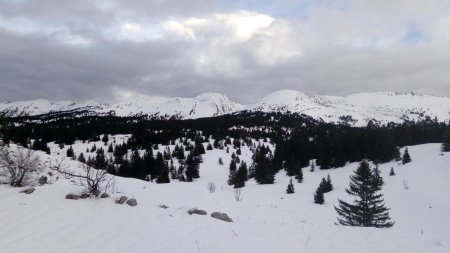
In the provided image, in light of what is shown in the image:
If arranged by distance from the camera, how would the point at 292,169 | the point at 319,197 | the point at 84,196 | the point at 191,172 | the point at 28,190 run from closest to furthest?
the point at 84,196 → the point at 28,190 → the point at 319,197 → the point at 292,169 → the point at 191,172

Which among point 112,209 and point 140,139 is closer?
point 112,209

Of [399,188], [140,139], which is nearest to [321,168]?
[399,188]

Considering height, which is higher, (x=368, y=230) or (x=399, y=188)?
(x=368, y=230)

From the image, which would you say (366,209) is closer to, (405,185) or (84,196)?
(405,185)

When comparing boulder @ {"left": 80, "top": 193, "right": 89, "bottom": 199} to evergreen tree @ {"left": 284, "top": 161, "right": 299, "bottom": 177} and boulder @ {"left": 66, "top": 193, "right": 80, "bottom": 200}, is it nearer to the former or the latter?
boulder @ {"left": 66, "top": 193, "right": 80, "bottom": 200}

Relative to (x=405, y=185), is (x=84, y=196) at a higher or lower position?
higher

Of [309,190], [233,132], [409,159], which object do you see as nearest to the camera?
[309,190]

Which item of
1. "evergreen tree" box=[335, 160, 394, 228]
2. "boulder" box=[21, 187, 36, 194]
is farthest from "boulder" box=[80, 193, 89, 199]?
"evergreen tree" box=[335, 160, 394, 228]

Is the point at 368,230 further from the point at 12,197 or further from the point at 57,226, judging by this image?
the point at 12,197

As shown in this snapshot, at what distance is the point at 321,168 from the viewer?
92.7m

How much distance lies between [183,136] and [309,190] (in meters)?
88.8

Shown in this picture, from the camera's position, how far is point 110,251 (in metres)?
10.9

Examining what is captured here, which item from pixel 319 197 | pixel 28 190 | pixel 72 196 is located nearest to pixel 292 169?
pixel 319 197

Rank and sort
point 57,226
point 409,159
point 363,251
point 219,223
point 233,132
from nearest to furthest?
point 363,251, point 57,226, point 219,223, point 409,159, point 233,132
